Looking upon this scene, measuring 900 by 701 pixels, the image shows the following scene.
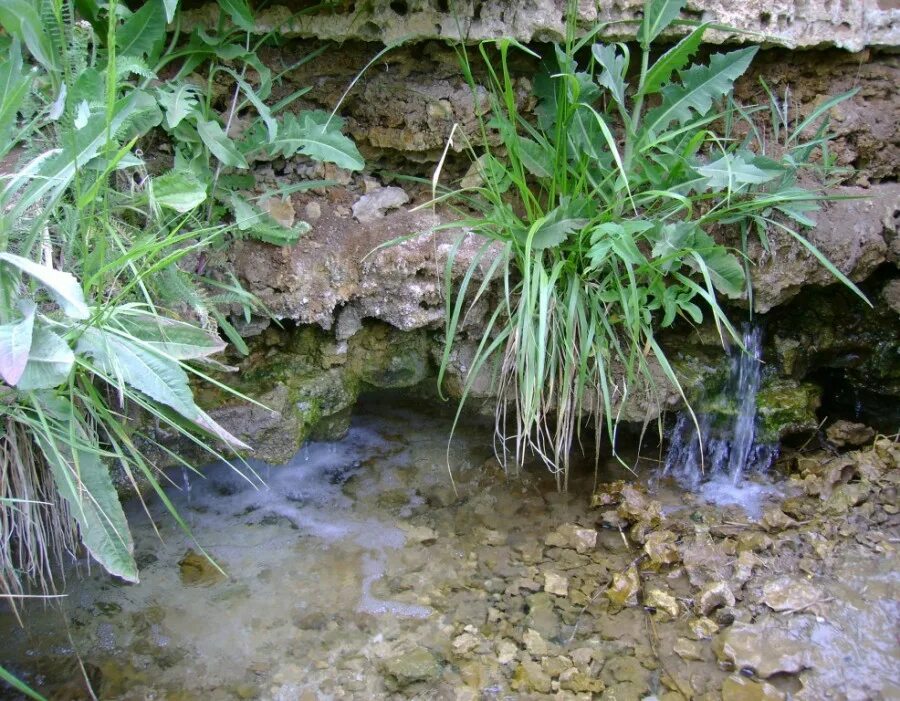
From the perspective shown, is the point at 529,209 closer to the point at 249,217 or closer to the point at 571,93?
the point at 571,93

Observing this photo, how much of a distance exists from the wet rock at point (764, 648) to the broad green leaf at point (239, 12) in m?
2.46

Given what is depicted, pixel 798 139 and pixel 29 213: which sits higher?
pixel 798 139

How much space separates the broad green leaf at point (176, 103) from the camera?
2.34m

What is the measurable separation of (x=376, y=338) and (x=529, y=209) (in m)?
0.73

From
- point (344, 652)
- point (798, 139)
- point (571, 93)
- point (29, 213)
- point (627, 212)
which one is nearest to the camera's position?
point (29, 213)

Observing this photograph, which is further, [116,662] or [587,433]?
[587,433]

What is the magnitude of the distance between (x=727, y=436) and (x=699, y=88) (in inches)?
52.9

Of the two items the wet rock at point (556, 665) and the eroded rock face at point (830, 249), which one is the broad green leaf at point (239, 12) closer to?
the eroded rock face at point (830, 249)

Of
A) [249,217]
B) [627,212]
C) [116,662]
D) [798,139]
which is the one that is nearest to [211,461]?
[116,662]

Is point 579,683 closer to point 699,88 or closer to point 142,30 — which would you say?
point 699,88

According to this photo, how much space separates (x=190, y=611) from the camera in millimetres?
→ 2451

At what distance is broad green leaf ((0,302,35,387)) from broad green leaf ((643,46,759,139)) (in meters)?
1.99

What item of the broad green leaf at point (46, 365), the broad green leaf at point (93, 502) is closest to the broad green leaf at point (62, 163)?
the broad green leaf at point (46, 365)

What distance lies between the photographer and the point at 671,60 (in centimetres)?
256
